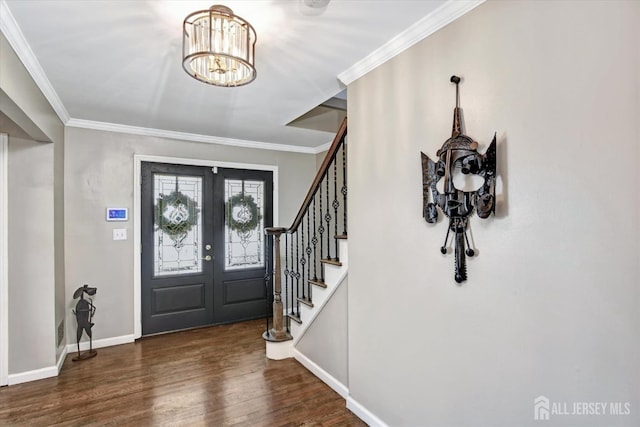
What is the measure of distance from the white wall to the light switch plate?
305 cm

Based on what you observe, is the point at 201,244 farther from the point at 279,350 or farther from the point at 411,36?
the point at 411,36

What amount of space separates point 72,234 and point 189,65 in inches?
112

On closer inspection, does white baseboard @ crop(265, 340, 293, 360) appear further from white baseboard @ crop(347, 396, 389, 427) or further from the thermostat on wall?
the thermostat on wall

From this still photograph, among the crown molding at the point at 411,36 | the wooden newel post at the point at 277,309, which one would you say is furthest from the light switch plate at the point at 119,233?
the crown molding at the point at 411,36

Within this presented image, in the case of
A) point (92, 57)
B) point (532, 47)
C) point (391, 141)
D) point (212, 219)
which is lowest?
point (212, 219)

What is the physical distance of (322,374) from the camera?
9.50 feet

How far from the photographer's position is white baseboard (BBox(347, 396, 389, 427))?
2201mm

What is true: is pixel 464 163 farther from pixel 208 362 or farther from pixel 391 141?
pixel 208 362

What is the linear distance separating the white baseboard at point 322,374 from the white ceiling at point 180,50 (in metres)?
2.36

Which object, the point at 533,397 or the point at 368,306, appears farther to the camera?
the point at 368,306

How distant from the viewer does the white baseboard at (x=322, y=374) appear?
2646 millimetres

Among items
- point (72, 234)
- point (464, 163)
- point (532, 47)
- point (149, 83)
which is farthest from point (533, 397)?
point (72, 234)

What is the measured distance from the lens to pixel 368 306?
7.54 ft

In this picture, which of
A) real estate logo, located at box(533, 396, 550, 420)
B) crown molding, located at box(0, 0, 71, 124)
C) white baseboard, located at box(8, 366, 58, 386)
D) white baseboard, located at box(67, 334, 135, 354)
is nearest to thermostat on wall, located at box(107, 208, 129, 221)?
crown molding, located at box(0, 0, 71, 124)
